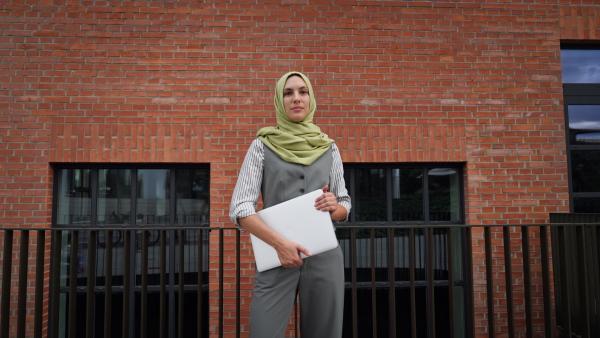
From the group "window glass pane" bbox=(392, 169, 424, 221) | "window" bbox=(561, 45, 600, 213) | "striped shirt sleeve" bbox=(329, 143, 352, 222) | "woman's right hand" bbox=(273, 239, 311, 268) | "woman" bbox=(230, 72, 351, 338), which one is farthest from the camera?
"window" bbox=(561, 45, 600, 213)

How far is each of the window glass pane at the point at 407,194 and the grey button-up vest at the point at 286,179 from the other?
8.81 feet

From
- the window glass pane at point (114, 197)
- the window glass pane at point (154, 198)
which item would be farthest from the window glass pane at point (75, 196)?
the window glass pane at point (154, 198)

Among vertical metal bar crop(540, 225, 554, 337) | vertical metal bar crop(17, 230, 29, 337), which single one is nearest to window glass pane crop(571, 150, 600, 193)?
vertical metal bar crop(540, 225, 554, 337)

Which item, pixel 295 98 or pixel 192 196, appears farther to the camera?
pixel 192 196

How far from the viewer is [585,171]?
15.1 ft

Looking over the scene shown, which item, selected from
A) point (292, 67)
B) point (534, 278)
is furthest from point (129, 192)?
point (534, 278)

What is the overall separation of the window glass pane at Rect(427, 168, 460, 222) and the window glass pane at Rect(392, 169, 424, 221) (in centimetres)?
13

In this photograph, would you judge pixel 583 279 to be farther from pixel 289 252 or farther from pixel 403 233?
pixel 289 252

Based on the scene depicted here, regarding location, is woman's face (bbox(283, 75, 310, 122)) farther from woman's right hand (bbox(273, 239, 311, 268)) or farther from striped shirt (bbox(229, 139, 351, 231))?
woman's right hand (bbox(273, 239, 311, 268))

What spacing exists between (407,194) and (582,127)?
2336 mm

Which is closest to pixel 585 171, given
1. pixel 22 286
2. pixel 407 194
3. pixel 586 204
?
→ pixel 586 204

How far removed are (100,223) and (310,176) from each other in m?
3.34

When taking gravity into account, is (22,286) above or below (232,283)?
above

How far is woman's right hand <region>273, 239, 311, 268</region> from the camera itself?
1.71 m
